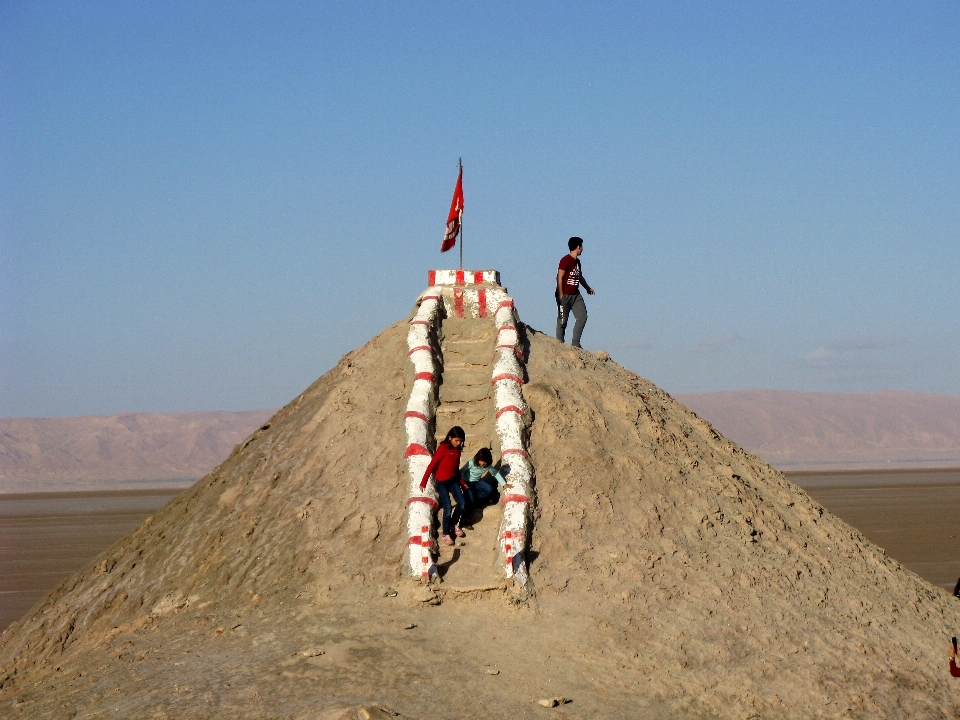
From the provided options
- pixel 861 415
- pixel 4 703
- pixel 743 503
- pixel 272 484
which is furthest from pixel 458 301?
pixel 861 415

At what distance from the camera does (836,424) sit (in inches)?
4131

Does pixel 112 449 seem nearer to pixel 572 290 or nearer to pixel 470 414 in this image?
pixel 572 290

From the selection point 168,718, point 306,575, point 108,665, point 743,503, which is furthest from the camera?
point 743,503

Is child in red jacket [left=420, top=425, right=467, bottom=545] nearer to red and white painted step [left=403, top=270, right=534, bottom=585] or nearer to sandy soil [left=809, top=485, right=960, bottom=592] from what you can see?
red and white painted step [left=403, top=270, right=534, bottom=585]

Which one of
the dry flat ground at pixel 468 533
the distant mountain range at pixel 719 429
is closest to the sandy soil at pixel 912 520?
the dry flat ground at pixel 468 533

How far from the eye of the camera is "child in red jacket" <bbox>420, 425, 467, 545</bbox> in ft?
38.9

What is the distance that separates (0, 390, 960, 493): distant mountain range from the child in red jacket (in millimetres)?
61204

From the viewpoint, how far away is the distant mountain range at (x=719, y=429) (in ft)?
273

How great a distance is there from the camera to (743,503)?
1342 centimetres

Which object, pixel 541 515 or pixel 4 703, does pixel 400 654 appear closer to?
pixel 541 515

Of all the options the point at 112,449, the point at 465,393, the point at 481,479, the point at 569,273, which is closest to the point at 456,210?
the point at 569,273

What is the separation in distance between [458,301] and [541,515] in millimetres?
4419

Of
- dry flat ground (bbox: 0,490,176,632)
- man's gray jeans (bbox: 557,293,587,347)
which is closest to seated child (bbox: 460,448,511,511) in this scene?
man's gray jeans (bbox: 557,293,587,347)

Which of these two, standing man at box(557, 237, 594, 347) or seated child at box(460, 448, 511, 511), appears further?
standing man at box(557, 237, 594, 347)
